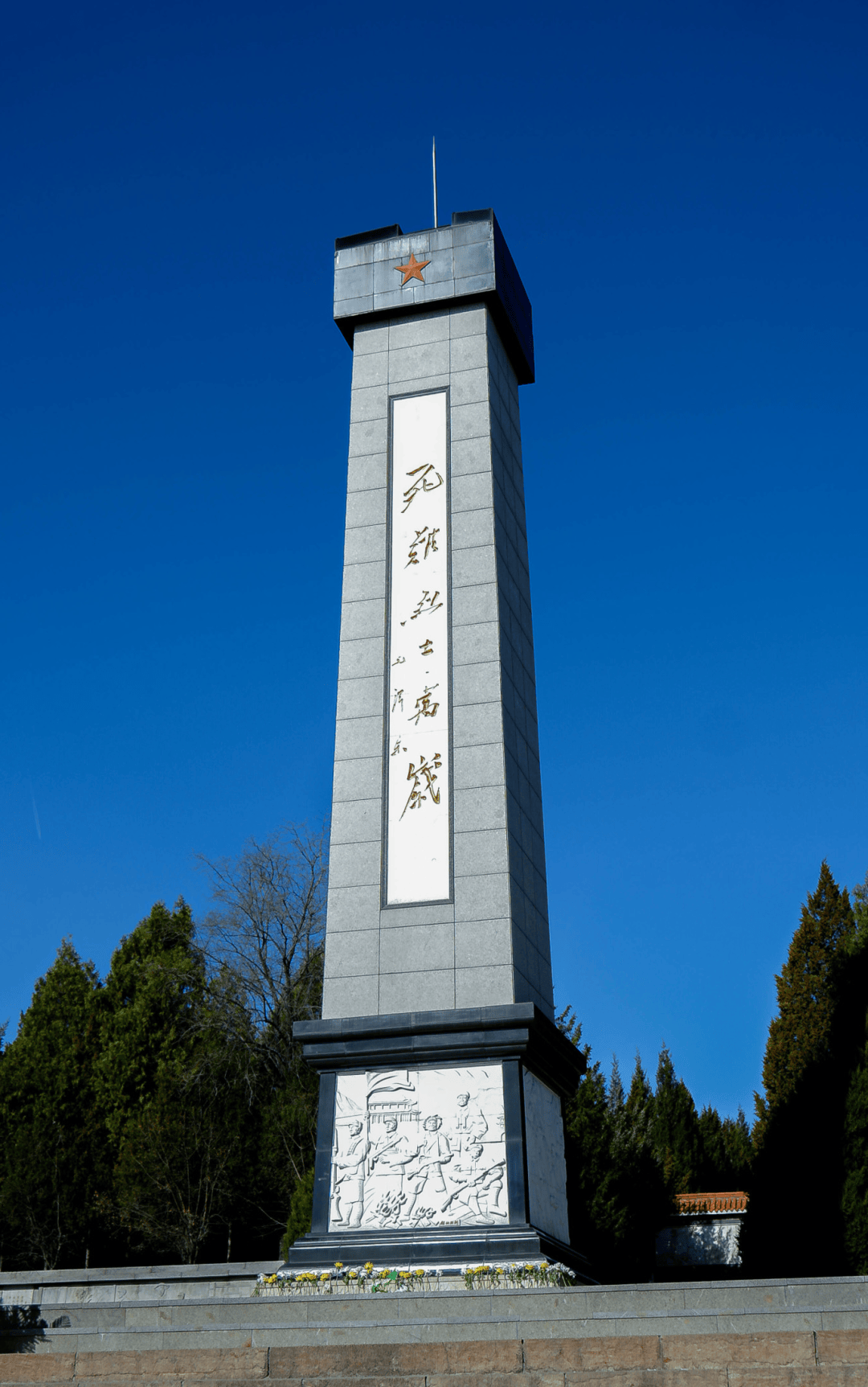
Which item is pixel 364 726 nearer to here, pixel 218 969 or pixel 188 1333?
pixel 188 1333

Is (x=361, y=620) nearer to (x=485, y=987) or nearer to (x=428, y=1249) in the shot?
(x=485, y=987)

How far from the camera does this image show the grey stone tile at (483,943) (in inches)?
444

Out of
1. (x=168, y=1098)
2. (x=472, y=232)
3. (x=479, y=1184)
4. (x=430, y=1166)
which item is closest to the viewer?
(x=479, y=1184)

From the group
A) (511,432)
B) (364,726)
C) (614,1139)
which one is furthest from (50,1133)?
(511,432)

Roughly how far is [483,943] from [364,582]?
4080mm

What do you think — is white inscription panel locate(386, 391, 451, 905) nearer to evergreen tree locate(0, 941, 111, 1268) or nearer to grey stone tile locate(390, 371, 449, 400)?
grey stone tile locate(390, 371, 449, 400)

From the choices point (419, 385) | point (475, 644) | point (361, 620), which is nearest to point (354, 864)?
point (475, 644)

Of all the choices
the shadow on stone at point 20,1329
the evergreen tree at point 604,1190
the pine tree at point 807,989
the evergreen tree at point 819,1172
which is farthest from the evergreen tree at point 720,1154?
the shadow on stone at point 20,1329

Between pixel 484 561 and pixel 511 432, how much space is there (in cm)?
252

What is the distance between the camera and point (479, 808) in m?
12.0

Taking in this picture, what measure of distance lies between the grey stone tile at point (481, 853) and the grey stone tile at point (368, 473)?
412 centimetres

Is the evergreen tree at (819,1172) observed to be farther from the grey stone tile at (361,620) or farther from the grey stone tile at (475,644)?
the grey stone tile at (361,620)

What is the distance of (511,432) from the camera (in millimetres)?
14852

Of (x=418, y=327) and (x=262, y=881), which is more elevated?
(x=418, y=327)
